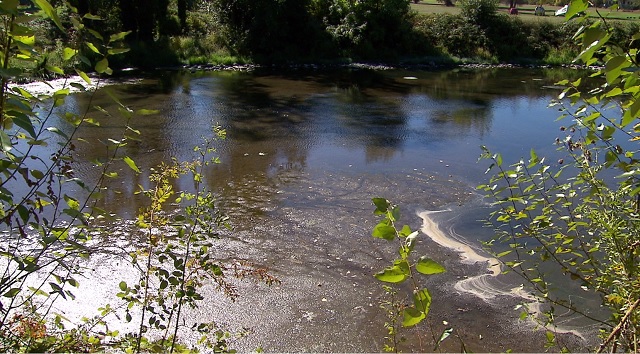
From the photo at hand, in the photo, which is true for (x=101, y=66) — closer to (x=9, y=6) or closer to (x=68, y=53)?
(x=68, y=53)

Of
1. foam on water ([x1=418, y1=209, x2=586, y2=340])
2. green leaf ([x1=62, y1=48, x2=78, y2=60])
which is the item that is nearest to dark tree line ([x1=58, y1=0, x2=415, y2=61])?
foam on water ([x1=418, y1=209, x2=586, y2=340])

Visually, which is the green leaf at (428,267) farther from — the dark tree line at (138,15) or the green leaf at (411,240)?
the dark tree line at (138,15)

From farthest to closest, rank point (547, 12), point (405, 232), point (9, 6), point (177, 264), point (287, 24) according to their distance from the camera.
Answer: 1. point (287, 24)
2. point (547, 12)
3. point (177, 264)
4. point (405, 232)
5. point (9, 6)

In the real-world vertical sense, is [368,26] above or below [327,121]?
above

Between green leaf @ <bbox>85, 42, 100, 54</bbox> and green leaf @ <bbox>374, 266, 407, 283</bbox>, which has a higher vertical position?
green leaf @ <bbox>85, 42, 100, 54</bbox>

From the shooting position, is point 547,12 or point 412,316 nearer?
point 412,316

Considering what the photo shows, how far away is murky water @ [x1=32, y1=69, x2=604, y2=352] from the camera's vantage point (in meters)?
4.80

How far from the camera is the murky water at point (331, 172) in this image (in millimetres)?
4801

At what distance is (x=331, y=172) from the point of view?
8672 mm

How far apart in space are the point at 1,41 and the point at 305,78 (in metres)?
16.8

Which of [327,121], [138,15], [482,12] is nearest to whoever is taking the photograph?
[327,121]

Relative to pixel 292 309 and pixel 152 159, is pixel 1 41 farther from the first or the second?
pixel 152 159

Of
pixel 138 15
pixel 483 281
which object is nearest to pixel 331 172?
pixel 483 281

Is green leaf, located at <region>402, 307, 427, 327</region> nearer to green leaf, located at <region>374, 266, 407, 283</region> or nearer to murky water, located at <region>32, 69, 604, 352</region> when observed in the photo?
green leaf, located at <region>374, 266, 407, 283</region>
